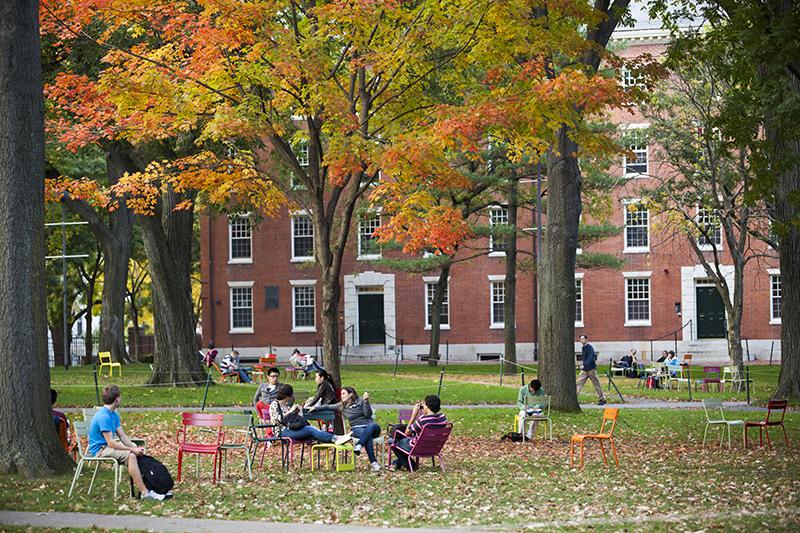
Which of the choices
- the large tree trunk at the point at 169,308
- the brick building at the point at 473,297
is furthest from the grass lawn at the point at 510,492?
the brick building at the point at 473,297

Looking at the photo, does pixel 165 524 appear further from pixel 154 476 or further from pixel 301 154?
pixel 301 154

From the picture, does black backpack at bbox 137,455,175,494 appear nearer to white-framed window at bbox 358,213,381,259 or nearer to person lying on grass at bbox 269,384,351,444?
person lying on grass at bbox 269,384,351,444

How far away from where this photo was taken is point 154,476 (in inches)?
546

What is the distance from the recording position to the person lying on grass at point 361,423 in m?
17.4

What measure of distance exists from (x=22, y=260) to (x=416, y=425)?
5795 mm

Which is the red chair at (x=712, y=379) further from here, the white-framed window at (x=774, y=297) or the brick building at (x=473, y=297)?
the white-framed window at (x=774, y=297)

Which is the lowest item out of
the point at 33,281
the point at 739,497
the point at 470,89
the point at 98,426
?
the point at 739,497

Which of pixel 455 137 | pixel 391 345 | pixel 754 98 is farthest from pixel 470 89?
pixel 391 345

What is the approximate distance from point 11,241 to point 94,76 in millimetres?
13422

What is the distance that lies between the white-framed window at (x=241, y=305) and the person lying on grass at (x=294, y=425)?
4093 centimetres

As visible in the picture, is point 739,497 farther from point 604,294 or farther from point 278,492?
point 604,294

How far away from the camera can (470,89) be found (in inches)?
940

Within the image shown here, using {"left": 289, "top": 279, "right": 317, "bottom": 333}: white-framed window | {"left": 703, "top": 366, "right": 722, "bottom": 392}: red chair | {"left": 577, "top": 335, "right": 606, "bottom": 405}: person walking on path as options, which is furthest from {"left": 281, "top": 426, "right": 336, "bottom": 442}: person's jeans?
{"left": 289, "top": 279, "right": 317, "bottom": 333}: white-framed window

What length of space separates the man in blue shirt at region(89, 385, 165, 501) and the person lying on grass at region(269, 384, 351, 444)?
3.00m
